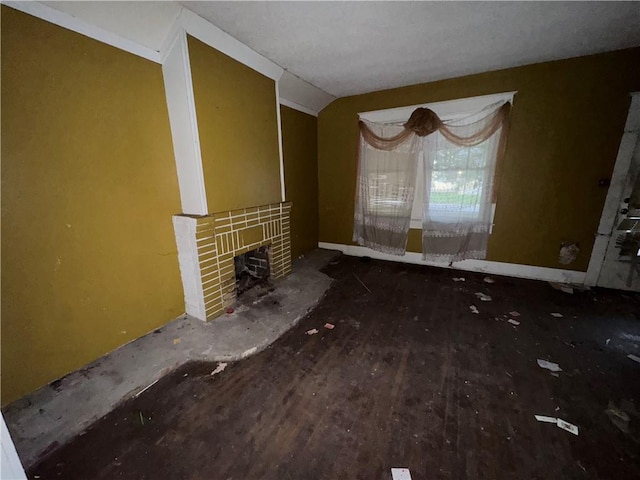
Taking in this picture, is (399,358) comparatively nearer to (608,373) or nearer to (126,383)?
(608,373)

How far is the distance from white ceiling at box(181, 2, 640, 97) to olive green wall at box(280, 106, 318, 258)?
0.86 metres

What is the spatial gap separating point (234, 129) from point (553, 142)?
3642 mm

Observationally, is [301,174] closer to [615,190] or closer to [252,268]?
[252,268]

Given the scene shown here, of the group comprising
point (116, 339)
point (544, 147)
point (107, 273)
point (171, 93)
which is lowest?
point (116, 339)

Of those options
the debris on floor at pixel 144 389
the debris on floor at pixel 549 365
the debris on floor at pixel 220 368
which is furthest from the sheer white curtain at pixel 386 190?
the debris on floor at pixel 144 389

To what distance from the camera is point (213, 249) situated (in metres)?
2.42

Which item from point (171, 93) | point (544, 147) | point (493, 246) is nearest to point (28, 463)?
point (171, 93)

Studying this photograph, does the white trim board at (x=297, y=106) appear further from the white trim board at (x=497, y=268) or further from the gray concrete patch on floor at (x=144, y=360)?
the gray concrete patch on floor at (x=144, y=360)

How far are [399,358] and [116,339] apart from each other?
2292mm

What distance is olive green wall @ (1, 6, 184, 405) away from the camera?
1.51 m

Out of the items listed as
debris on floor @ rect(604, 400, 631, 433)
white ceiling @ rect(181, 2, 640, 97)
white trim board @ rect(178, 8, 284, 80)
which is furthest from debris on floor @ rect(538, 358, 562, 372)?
white trim board @ rect(178, 8, 284, 80)

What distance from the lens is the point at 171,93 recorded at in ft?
7.02

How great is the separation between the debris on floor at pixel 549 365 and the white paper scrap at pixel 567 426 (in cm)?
49

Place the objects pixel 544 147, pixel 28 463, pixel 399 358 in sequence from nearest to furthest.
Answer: pixel 28 463
pixel 399 358
pixel 544 147
